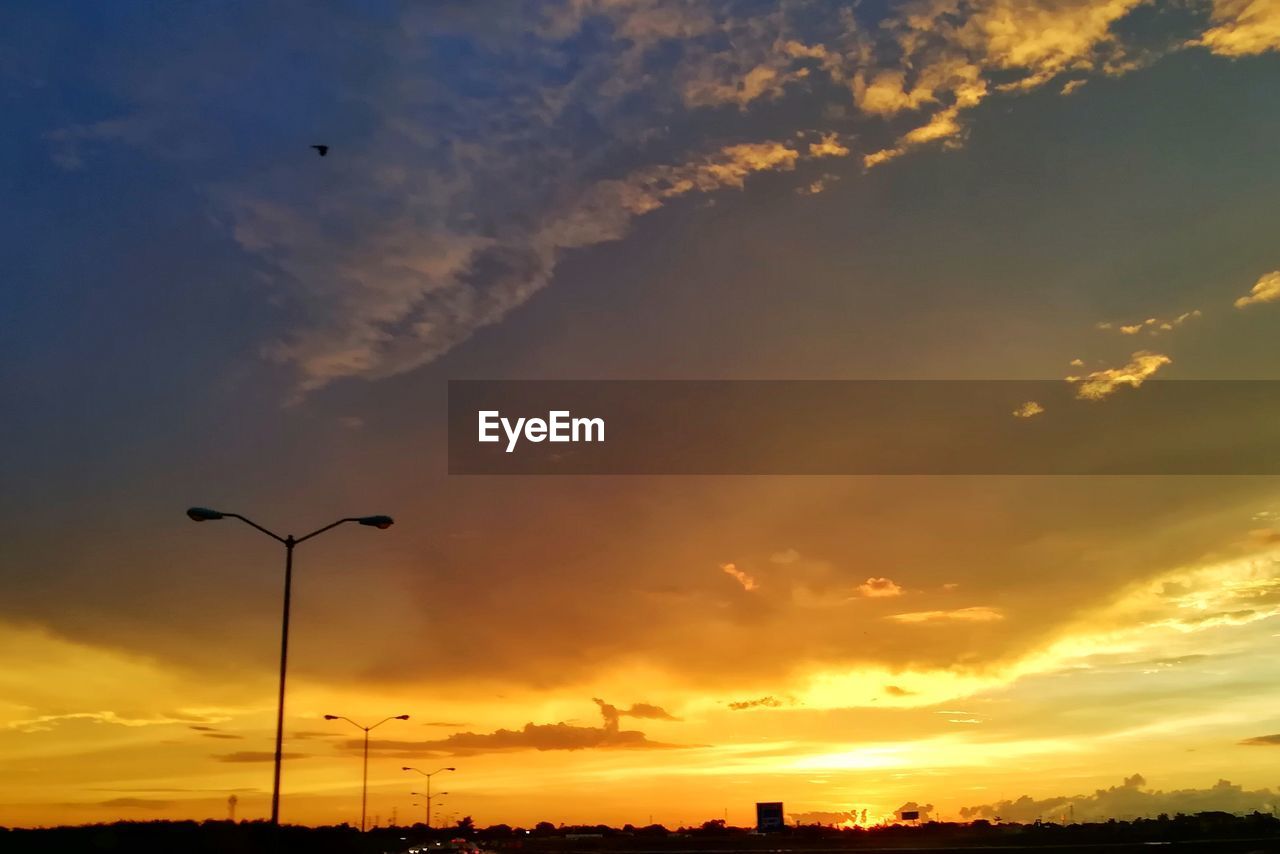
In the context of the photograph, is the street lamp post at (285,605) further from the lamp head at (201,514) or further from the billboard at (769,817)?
the billboard at (769,817)

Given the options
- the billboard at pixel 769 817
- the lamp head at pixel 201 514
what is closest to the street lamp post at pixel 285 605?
the lamp head at pixel 201 514

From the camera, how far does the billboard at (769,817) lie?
400 ft

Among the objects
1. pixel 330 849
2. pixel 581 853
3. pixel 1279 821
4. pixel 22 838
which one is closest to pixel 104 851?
pixel 22 838

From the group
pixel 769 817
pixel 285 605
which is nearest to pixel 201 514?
pixel 285 605

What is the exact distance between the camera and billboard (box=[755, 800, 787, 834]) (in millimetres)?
121875

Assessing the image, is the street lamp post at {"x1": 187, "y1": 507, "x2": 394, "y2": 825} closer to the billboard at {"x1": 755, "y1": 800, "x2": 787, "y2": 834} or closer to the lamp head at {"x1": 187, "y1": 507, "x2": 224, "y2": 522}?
the lamp head at {"x1": 187, "y1": 507, "x2": 224, "y2": 522}

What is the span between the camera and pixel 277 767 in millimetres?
42719

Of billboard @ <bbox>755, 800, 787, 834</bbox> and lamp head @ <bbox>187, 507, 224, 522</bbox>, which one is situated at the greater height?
lamp head @ <bbox>187, 507, 224, 522</bbox>

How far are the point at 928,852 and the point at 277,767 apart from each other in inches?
3462

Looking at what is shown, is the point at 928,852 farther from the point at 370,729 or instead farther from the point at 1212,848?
the point at 370,729

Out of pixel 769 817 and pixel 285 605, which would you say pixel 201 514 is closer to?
pixel 285 605

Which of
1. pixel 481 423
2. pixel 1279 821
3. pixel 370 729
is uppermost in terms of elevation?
pixel 481 423

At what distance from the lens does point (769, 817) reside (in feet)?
403

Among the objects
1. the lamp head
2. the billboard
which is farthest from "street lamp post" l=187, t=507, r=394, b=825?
the billboard
